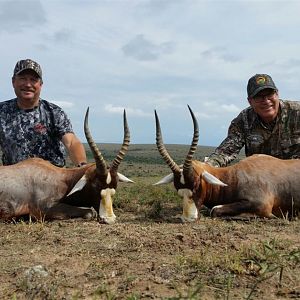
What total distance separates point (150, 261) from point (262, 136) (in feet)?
15.9

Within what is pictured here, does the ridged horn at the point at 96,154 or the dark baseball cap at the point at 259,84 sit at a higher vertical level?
the dark baseball cap at the point at 259,84

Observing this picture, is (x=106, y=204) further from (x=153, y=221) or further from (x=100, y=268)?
(x=100, y=268)

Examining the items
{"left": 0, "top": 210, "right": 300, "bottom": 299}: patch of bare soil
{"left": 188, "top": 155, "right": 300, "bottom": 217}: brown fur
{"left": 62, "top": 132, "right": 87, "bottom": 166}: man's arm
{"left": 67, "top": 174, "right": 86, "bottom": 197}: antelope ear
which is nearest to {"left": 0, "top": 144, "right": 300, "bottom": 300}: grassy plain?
{"left": 0, "top": 210, "right": 300, "bottom": 299}: patch of bare soil

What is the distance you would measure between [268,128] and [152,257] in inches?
186

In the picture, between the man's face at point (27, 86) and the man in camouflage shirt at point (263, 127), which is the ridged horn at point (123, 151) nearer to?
the man in camouflage shirt at point (263, 127)

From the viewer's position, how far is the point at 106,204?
6918mm

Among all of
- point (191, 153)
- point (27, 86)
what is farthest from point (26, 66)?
point (191, 153)

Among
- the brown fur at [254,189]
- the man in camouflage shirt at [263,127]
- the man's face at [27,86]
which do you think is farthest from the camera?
the man's face at [27,86]

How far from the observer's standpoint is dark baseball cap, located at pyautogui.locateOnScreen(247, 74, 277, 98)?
8.23 metres

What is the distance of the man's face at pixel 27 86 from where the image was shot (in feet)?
27.8

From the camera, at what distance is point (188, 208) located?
6.84m

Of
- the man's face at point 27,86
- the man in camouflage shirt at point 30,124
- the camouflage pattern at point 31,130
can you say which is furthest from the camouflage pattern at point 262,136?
the man's face at point 27,86

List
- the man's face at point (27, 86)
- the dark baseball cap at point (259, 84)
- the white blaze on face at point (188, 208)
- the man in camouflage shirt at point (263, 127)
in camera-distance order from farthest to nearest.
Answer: the man's face at point (27, 86) < the man in camouflage shirt at point (263, 127) < the dark baseball cap at point (259, 84) < the white blaze on face at point (188, 208)

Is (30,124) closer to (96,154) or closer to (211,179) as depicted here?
(96,154)
